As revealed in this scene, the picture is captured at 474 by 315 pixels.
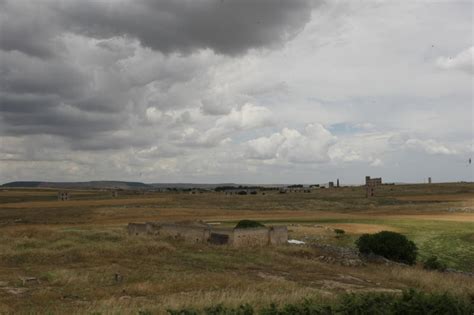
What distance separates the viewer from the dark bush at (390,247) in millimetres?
28156

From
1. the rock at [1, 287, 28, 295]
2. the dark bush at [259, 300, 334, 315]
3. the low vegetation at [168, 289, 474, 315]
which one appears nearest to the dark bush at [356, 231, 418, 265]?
the low vegetation at [168, 289, 474, 315]

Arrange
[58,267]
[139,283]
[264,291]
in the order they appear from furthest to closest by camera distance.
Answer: [58,267]
[139,283]
[264,291]

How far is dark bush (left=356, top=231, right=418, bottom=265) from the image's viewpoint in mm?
28156

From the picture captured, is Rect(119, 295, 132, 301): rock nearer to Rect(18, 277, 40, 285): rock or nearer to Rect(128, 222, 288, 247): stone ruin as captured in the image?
Rect(18, 277, 40, 285): rock

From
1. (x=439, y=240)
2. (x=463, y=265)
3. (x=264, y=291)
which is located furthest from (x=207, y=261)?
(x=439, y=240)

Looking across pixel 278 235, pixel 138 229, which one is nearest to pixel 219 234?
pixel 278 235

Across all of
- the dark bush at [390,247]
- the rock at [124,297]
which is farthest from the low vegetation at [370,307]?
the dark bush at [390,247]

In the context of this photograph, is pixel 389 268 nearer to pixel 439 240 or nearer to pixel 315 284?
pixel 315 284

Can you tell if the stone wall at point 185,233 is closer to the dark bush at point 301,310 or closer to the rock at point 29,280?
the rock at point 29,280

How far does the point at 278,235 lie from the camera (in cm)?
3275

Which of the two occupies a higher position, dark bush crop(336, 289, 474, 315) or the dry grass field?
dark bush crop(336, 289, 474, 315)

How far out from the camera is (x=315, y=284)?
60.8 ft

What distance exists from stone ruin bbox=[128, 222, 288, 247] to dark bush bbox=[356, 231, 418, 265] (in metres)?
6.11

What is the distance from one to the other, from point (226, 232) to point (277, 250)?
12.1 feet
